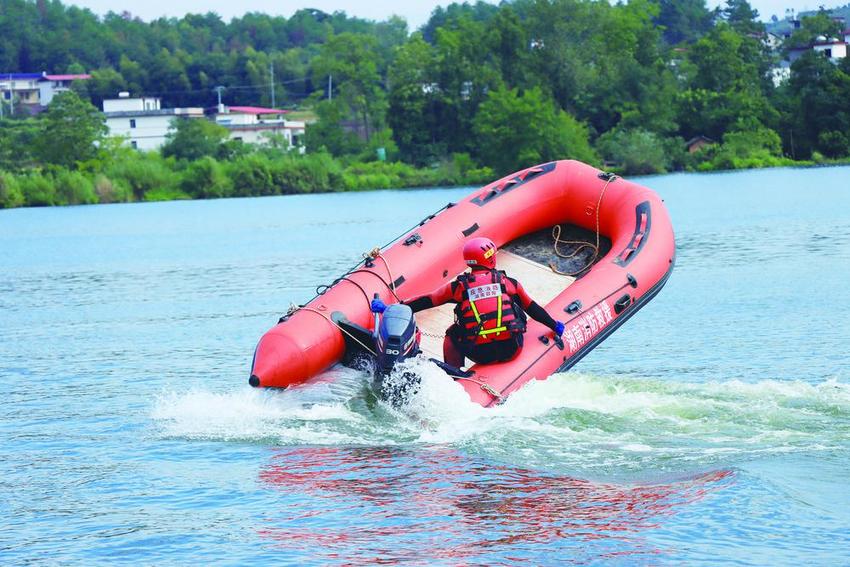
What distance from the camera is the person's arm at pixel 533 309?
9398 mm

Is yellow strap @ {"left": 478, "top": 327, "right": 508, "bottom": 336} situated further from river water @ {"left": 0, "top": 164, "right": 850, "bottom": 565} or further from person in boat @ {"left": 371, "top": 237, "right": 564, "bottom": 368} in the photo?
river water @ {"left": 0, "top": 164, "right": 850, "bottom": 565}

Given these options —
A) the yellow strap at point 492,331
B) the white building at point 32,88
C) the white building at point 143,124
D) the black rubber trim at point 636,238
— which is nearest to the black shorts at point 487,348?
the yellow strap at point 492,331

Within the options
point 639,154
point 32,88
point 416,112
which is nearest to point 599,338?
point 639,154

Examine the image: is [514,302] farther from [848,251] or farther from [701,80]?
[701,80]

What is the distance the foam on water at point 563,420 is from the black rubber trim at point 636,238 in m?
1.30

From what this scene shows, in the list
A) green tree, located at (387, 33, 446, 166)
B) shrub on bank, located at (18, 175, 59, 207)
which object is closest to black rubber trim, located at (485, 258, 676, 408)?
shrub on bank, located at (18, 175, 59, 207)

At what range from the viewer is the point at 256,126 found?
3349 inches

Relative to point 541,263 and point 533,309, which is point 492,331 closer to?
point 533,309

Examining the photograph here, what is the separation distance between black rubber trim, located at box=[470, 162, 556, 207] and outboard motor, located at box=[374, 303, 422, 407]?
10.2 ft

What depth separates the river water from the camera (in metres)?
6.99

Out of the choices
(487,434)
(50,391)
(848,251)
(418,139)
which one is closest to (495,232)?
(487,434)

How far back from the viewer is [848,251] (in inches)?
823

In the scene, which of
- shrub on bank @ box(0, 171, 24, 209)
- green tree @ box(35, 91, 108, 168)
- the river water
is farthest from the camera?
green tree @ box(35, 91, 108, 168)

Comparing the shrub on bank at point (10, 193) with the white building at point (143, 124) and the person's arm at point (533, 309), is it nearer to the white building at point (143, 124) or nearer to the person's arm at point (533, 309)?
the white building at point (143, 124)
